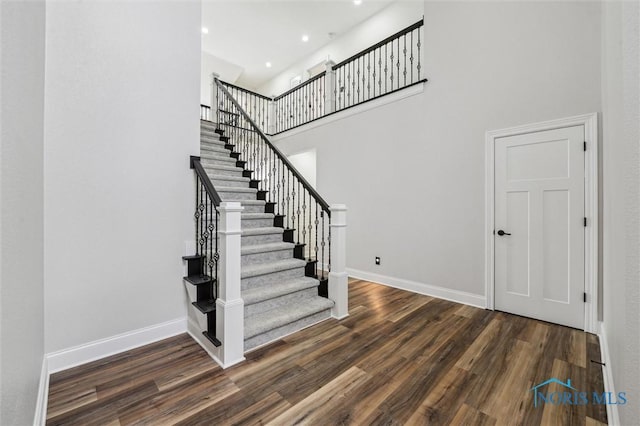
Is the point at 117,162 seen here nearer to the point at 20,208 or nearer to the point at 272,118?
the point at 20,208

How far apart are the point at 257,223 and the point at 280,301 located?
116 cm

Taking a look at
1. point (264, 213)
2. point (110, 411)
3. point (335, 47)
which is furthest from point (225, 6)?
point (110, 411)

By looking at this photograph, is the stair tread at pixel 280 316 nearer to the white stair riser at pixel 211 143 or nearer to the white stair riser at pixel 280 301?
the white stair riser at pixel 280 301

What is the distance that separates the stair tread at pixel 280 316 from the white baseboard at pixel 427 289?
4.95ft

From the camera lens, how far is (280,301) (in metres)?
2.60

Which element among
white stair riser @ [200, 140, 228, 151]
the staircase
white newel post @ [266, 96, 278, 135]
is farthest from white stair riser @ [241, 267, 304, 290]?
white newel post @ [266, 96, 278, 135]

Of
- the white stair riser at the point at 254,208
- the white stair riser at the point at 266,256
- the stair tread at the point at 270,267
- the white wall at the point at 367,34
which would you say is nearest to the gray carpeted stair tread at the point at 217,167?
the white stair riser at the point at 254,208

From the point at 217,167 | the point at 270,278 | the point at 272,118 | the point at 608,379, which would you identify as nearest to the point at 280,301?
the point at 270,278

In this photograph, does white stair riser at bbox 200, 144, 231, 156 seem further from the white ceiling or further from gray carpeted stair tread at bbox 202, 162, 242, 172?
the white ceiling

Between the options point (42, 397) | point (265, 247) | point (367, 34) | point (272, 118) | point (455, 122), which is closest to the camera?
point (42, 397)

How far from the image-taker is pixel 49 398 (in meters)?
1.62

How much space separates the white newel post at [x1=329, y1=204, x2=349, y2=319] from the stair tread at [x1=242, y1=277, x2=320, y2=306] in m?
0.22

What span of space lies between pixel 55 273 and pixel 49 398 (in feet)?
2.60

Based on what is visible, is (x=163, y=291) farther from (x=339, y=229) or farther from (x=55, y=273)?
(x=339, y=229)
